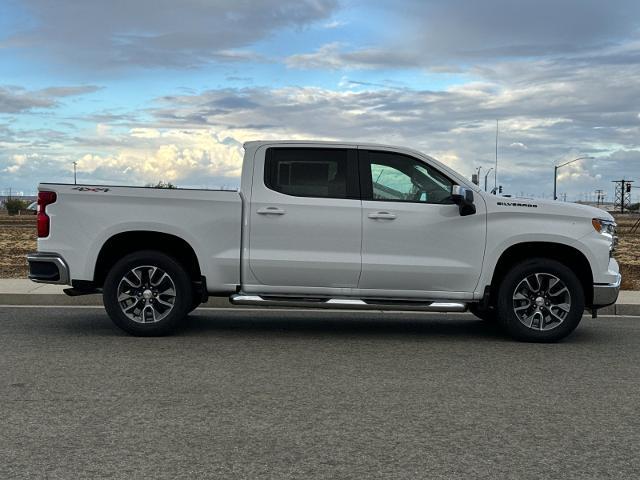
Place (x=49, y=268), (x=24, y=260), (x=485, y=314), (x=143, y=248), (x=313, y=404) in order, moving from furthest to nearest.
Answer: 1. (x=24, y=260)
2. (x=485, y=314)
3. (x=143, y=248)
4. (x=49, y=268)
5. (x=313, y=404)

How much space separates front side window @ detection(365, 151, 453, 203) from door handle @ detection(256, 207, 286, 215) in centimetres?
101

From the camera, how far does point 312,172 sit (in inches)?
319

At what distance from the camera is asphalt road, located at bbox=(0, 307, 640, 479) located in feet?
13.6

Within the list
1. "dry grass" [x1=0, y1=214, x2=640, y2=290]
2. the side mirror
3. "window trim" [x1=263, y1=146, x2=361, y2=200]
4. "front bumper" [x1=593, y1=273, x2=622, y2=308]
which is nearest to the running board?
the side mirror

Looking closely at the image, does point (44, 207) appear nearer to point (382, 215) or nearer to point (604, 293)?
point (382, 215)

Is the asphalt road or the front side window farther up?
the front side window

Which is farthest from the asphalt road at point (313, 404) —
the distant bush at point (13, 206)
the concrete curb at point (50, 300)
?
the distant bush at point (13, 206)

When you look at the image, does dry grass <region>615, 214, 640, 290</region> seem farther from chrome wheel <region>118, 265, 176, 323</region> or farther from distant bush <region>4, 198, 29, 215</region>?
distant bush <region>4, 198, 29, 215</region>

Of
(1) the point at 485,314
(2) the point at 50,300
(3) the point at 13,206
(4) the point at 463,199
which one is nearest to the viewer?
(4) the point at 463,199

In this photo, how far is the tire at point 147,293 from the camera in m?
7.93

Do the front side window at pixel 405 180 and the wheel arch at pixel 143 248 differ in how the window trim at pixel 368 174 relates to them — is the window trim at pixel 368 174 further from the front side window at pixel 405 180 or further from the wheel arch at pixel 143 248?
the wheel arch at pixel 143 248

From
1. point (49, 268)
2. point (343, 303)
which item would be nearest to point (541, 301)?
point (343, 303)

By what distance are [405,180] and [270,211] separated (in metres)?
1.51

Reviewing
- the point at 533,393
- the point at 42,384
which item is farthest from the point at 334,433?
the point at 42,384
